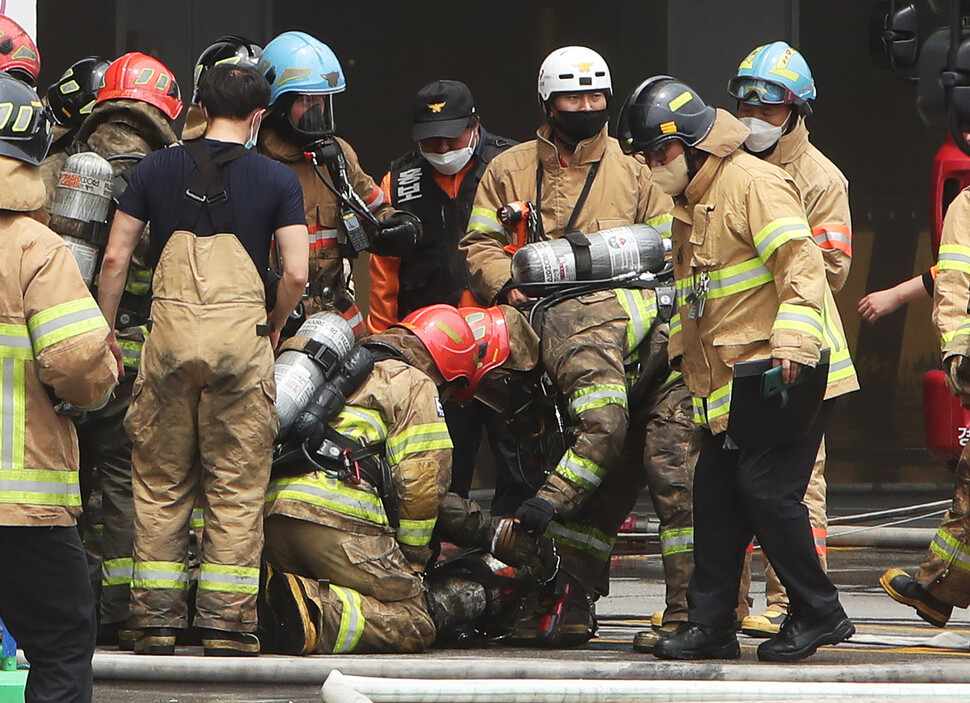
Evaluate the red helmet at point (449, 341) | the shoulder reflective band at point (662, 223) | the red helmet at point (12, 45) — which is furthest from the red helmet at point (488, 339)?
the red helmet at point (12, 45)

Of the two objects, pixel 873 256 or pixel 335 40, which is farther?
pixel 873 256

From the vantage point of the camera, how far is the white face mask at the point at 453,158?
7.77m

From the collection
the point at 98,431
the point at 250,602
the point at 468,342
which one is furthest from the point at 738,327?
the point at 98,431

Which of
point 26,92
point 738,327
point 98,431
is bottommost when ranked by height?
point 98,431

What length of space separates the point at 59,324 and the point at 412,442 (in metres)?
1.99

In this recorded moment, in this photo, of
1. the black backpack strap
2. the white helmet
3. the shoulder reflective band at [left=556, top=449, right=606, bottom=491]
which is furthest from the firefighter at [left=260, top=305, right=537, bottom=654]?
the white helmet

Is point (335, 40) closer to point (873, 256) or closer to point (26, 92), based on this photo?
point (873, 256)

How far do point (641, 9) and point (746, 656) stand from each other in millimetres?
6524

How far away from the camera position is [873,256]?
42.2ft

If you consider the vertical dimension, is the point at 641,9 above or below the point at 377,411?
above

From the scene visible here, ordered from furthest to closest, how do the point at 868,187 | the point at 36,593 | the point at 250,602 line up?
1. the point at 868,187
2. the point at 250,602
3. the point at 36,593

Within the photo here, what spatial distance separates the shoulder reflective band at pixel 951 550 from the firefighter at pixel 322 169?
7.87 feet

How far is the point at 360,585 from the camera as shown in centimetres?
616

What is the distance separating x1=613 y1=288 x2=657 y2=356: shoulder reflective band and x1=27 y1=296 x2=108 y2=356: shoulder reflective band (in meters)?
2.60
